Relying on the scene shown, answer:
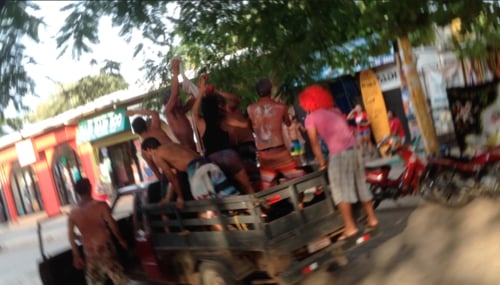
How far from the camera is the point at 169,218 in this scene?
5.66m

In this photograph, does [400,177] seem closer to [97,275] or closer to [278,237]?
[278,237]

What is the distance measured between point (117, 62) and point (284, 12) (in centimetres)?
188

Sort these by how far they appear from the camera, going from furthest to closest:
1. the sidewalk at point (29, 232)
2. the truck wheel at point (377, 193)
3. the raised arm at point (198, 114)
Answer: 1. the sidewalk at point (29, 232)
2. the truck wheel at point (377, 193)
3. the raised arm at point (198, 114)

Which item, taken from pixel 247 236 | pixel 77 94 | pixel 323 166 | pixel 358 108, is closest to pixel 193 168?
pixel 247 236

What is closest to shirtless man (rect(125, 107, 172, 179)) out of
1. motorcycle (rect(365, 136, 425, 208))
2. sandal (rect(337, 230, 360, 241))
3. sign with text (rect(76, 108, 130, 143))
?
sandal (rect(337, 230, 360, 241))

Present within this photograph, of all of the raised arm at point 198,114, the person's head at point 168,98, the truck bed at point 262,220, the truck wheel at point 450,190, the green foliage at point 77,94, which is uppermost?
the green foliage at point 77,94

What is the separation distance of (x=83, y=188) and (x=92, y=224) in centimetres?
40

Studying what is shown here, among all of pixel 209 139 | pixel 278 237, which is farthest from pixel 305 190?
pixel 209 139

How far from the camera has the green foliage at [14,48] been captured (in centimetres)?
458

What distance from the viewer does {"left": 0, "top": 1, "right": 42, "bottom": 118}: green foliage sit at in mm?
4582

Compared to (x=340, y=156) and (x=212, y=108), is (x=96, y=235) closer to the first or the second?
(x=212, y=108)

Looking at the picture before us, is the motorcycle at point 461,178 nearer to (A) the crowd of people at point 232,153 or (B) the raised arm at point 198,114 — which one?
(A) the crowd of people at point 232,153

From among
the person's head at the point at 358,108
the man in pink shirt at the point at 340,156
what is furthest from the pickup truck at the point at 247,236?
the person's head at the point at 358,108

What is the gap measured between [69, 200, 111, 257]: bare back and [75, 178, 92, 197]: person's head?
13cm
